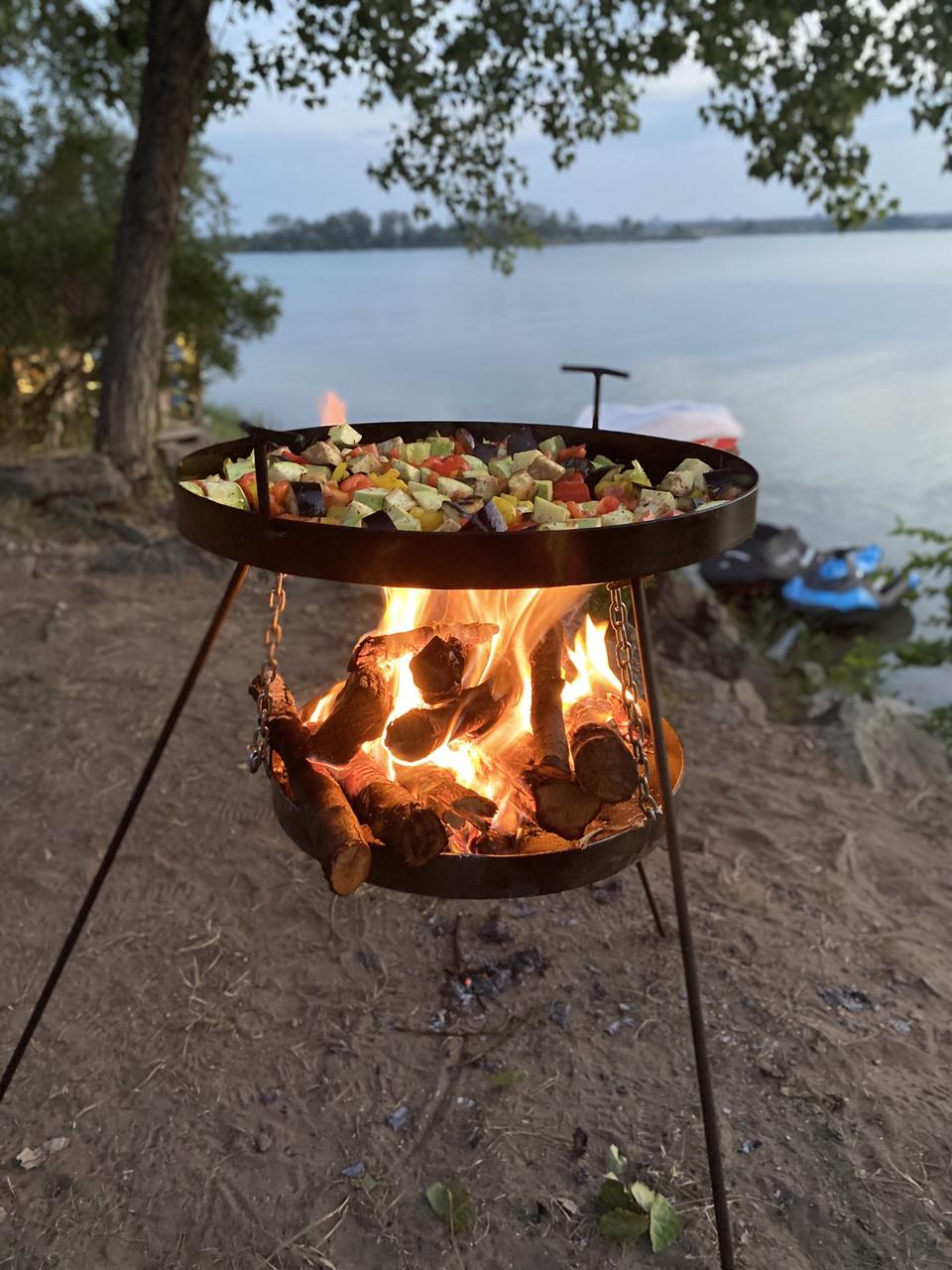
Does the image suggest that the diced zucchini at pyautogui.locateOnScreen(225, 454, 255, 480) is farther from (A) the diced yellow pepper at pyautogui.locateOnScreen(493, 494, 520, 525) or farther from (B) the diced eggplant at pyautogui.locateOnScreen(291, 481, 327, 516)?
(A) the diced yellow pepper at pyautogui.locateOnScreen(493, 494, 520, 525)

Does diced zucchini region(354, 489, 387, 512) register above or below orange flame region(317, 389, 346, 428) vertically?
below

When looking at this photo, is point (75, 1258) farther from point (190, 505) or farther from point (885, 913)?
point (885, 913)

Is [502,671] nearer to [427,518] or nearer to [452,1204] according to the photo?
[427,518]

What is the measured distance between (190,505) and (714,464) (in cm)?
154

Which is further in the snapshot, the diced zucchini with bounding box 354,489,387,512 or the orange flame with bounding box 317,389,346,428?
the orange flame with bounding box 317,389,346,428

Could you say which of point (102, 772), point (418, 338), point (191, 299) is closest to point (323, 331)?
point (418, 338)

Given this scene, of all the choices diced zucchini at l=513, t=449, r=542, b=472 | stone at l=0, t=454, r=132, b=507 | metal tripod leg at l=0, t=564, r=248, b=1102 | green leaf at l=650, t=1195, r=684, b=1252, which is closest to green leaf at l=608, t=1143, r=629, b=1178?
green leaf at l=650, t=1195, r=684, b=1252

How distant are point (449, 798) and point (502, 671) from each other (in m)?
0.44

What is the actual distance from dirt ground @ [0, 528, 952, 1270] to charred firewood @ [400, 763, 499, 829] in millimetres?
890

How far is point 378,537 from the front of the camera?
1939 mm

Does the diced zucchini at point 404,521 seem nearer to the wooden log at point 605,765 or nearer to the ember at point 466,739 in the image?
the ember at point 466,739

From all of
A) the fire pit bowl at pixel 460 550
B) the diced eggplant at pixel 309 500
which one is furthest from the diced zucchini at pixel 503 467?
the fire pit bowl at pixel 460 550

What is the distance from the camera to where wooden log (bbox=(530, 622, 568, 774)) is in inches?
102

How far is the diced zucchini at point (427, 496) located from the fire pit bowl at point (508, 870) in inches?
34.3
